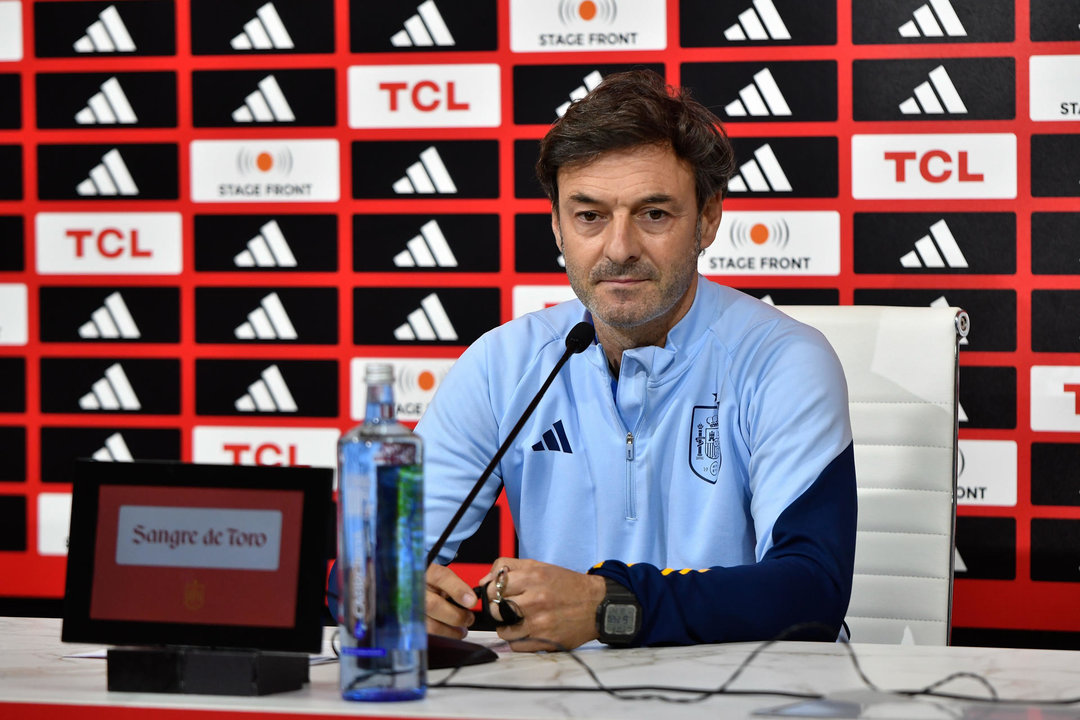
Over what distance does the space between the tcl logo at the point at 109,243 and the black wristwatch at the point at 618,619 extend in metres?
1.84

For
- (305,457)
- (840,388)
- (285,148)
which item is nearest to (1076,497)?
(840,388)

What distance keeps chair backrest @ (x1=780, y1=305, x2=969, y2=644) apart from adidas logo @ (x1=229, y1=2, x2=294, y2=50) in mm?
1406

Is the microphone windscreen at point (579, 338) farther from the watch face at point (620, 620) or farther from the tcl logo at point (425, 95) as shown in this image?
the tcl logo at point (425, 95)

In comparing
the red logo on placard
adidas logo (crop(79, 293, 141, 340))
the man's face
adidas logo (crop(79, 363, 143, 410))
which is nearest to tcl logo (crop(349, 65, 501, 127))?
adidas logo (crop(79, 293, 141, 340))

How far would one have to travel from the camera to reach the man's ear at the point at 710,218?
163 cm

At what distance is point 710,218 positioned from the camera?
1.65m

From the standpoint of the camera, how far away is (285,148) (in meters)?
2.59

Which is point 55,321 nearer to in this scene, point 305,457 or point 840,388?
point 305,457

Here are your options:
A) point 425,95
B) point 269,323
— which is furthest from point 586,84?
point 269,323

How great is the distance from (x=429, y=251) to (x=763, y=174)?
72 cm

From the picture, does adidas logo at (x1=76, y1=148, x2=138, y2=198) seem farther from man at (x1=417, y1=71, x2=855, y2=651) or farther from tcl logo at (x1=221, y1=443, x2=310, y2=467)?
man at (x1=417, y1=71, x2=855, y2=651)

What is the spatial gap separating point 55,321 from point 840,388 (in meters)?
1.93

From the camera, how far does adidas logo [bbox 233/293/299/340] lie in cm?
260

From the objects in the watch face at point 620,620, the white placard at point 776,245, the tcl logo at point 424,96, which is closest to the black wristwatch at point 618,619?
the watch face at point 620,620
